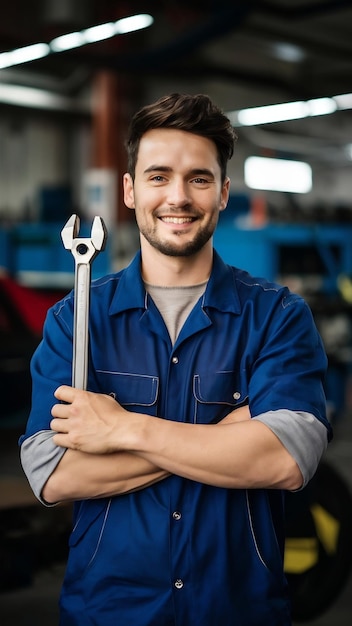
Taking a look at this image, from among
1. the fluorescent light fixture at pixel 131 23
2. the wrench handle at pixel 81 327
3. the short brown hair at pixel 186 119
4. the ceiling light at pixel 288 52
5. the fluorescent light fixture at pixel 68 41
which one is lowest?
the wrench handle at pixel 81 327

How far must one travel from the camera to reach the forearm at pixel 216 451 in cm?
124

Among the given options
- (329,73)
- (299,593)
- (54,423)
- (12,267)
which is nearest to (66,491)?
(54,423)

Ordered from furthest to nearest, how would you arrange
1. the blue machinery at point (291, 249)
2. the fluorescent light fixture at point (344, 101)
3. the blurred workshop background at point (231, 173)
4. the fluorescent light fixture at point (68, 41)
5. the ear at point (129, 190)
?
the fluorescent light fixture at point (344, 101)
the blue machinery at point (291, 249)
the fluorescent light fixture at point (68, 41)
the blurred workshop background at point (231, 173)
the ear at point (129, 190)

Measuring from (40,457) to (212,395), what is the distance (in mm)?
293

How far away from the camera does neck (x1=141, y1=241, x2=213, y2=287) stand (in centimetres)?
140

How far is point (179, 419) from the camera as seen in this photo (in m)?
1.35

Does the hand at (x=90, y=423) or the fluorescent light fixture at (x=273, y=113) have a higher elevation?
the fluorescent light fixture at (x=273, y=113)

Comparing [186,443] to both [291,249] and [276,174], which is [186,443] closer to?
[291,249]

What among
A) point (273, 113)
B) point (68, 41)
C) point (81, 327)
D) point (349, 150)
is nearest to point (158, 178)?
point (81, 327)

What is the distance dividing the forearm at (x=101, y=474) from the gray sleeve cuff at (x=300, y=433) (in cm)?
19

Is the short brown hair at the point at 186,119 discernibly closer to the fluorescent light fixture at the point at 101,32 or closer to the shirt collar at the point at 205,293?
the shirt collar at the point at 205,293

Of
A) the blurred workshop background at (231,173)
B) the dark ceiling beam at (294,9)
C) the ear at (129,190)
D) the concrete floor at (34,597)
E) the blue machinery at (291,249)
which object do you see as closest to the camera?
the ear at (129,190)

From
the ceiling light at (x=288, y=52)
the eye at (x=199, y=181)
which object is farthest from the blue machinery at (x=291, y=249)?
the ceiling light at (x=288, y=52)

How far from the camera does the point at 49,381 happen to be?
1358 millimetres
